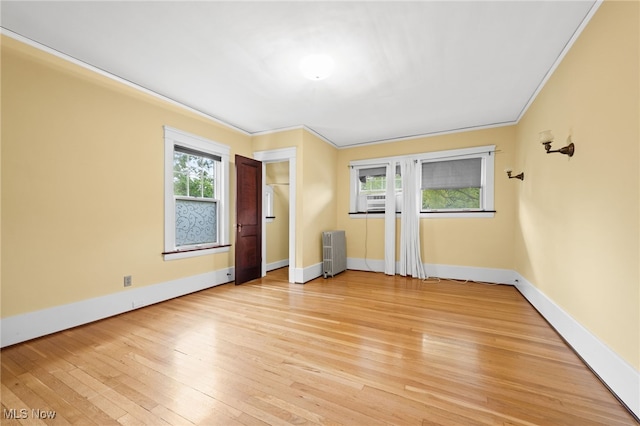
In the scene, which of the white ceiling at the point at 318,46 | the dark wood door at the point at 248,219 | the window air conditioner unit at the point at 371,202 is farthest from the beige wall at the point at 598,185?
the dark wood door at the point at 248,219

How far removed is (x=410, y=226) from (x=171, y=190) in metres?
3.93

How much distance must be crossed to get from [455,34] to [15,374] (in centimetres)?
421

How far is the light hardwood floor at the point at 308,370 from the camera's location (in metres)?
1.46

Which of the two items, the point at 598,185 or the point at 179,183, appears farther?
the point at 179,183

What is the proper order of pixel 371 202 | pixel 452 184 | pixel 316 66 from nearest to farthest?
1. pixel 316 66
2. pixel 452 184
3. pixel 371 202

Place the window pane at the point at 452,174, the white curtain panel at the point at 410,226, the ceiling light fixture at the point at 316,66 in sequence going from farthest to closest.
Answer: the white curtain panel at the point at 410,226 < the window pane at the point at 452,174 < the ceiling light fixture at the point at 316,66

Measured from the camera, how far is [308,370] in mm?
1872

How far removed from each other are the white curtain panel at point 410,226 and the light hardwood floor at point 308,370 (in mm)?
1637

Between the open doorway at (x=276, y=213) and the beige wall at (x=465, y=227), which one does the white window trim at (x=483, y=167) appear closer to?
the beige wall at (x=465, y=227)

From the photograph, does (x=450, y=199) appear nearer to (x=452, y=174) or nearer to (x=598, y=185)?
(x=452, y=174)

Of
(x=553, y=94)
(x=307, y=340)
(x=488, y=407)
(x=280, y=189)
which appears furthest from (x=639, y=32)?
(x=280, y=189)

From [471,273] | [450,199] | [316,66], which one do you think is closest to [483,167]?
[450,199]

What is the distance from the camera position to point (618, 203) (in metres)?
1.65

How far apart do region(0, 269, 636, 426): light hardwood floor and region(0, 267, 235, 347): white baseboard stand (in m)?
0.10
